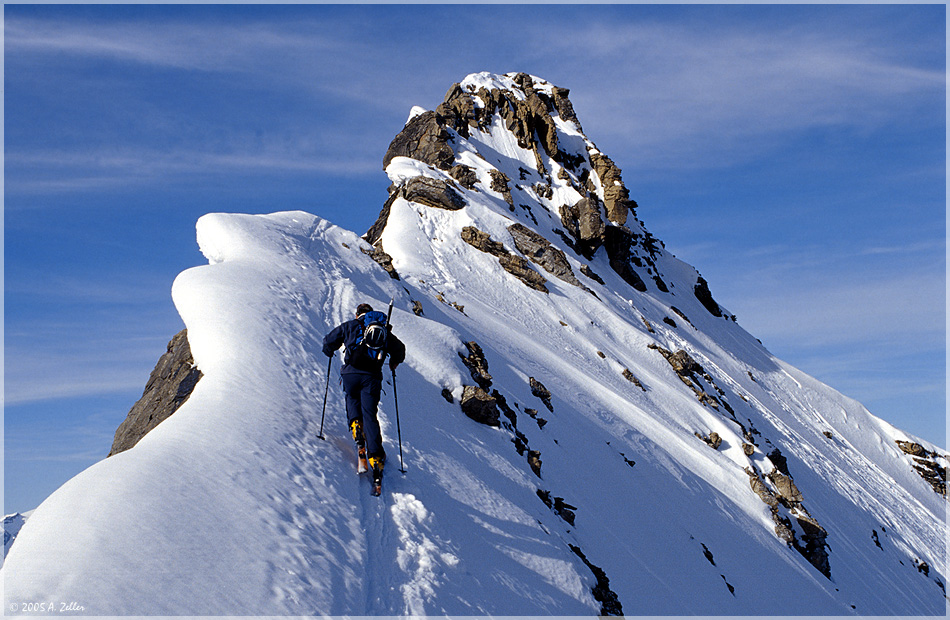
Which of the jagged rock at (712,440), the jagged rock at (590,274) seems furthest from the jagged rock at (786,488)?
the jagged rock at (590,274)

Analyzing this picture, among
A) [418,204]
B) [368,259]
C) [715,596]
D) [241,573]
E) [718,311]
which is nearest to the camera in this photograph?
[241,573]

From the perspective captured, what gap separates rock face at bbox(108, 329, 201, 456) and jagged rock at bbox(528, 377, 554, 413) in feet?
33.4

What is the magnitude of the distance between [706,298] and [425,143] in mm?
25838

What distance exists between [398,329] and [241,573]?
1011cm

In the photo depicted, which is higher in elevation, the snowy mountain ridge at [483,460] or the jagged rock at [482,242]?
the jagged rock at [482,242]

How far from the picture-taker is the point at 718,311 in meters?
51.1

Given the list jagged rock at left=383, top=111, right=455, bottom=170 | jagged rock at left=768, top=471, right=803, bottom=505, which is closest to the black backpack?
jagged rock at left=768, top=471, right=803, bottom=505

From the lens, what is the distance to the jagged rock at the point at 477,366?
55.6ft

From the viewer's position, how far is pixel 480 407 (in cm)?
1489

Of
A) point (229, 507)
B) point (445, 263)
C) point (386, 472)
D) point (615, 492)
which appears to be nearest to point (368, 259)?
point (445, 263)

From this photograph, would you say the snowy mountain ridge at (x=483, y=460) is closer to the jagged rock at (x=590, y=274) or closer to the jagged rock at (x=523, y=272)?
the jagged rock at (x=523, y=272)

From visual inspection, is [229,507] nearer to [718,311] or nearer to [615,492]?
[615,492]

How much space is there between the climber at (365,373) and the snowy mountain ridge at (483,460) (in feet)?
1.92

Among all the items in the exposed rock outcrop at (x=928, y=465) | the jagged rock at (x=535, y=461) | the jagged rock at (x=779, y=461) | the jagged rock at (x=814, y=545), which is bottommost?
the jagged rock at (x=814, y=545)
